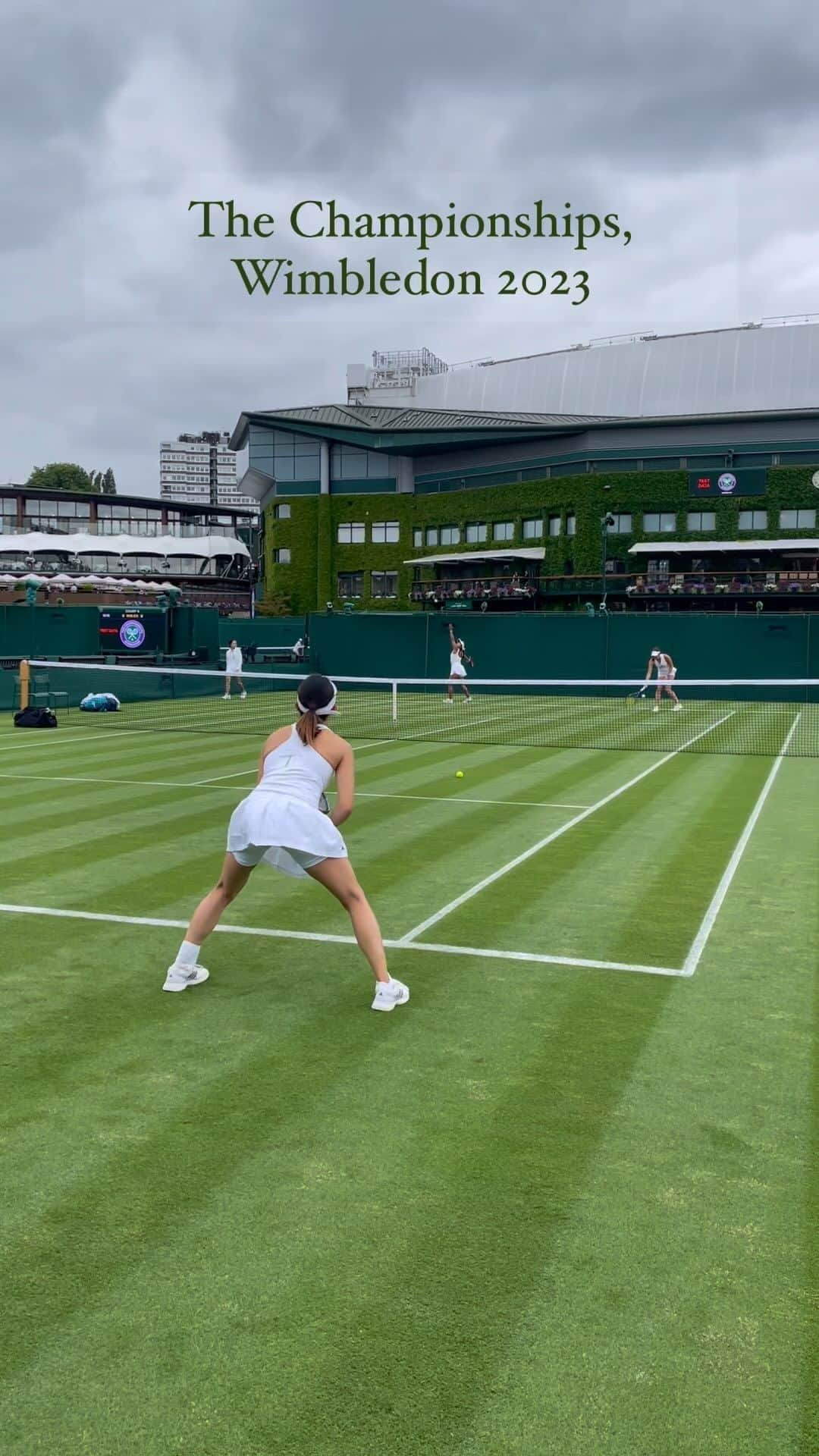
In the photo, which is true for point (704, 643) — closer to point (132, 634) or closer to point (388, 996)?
point (132, 634)

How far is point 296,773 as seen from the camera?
6785 millimetres

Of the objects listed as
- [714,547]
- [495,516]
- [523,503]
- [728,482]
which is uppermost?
[728,482]

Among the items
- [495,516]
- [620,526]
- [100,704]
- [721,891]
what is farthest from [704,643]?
[495,516]

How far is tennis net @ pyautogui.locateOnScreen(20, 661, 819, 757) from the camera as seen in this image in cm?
2575

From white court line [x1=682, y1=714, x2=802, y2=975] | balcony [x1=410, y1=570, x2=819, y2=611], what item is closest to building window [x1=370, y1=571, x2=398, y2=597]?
balcony [x1=410, y1=570, x2=819, y2=611]

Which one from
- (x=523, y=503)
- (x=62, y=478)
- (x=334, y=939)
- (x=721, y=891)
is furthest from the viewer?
(x=62, y=478)

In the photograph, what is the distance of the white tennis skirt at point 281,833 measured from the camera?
6.50 metres

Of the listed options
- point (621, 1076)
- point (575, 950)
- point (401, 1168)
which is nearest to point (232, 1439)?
point (401, 1168)

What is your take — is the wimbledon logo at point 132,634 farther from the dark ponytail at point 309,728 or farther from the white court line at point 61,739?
the dark ponytail at point 309,728

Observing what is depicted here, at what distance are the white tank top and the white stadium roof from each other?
246 feet

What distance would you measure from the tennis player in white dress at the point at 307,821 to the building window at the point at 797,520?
68.9m

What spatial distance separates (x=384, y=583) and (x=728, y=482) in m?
25.9

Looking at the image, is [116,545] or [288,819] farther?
[116,545]

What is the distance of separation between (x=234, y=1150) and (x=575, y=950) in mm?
3883
